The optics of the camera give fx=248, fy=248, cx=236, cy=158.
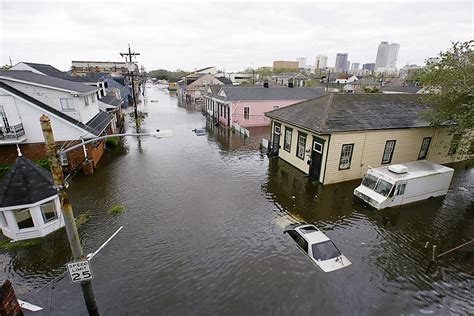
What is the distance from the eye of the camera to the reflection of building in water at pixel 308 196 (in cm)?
1447

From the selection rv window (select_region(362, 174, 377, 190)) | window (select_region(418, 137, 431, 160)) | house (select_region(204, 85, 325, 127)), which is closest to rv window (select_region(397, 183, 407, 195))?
rv window (select_region(362, 174, 377, 190))

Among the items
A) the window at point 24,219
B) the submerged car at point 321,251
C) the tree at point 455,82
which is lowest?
the submerged car at point 321,251

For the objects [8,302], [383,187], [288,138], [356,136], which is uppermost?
[356,136]

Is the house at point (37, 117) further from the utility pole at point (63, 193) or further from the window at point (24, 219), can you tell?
the utility pole at point (63, 193)

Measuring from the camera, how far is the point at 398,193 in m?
14.3

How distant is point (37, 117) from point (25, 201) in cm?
988

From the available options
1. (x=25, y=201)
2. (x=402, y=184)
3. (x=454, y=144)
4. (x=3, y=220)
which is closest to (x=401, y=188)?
(x=402, y=184)

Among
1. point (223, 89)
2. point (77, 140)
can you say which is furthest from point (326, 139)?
point (223, 89)

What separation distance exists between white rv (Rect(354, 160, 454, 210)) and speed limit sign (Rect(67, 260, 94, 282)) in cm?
1420

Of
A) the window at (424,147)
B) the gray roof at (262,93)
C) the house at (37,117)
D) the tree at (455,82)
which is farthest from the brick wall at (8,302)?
the gray roof at (262,93)

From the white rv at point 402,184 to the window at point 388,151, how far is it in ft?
9.83

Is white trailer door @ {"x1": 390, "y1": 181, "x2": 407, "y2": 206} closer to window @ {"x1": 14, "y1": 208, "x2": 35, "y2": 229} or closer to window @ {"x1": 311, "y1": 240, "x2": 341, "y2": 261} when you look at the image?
window @ {"x1": 311, "y1": 240, "x2": 341, "y2": 261}

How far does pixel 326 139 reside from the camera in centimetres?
1666

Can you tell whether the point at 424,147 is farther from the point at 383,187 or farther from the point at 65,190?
the point at 65,190
